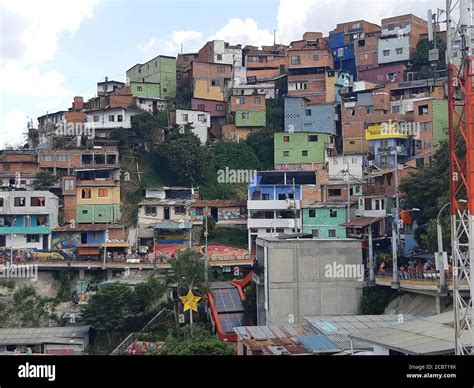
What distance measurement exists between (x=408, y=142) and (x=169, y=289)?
10.3 meters

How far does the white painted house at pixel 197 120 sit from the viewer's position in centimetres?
2614

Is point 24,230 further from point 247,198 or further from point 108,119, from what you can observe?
point 247,198

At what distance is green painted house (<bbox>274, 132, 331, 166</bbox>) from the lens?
24.7 metres

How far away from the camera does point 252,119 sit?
26812 millimetres

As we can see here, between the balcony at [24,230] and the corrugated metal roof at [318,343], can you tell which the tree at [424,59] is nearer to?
the balcony at [24,230]

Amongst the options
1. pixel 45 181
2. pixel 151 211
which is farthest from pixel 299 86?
pixel 45 181

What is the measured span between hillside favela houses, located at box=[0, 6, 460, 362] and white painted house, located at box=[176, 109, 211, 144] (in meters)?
0.06

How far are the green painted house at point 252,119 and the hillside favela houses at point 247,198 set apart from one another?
0.14 feet

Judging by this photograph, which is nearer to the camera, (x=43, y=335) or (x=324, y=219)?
(x=43, y=335)

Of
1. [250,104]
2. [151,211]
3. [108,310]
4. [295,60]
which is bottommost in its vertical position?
[108,310]

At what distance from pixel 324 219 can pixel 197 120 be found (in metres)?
7.42

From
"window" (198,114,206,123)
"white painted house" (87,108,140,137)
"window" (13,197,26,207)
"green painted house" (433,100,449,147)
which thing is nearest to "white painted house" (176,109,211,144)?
"window" (198,114,206,123)

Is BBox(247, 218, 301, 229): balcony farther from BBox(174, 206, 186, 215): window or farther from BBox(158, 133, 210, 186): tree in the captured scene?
BBox(158, 133, 210, 186): tree

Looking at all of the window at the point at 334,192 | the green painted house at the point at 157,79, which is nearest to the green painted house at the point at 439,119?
the window at the point at 334,192
